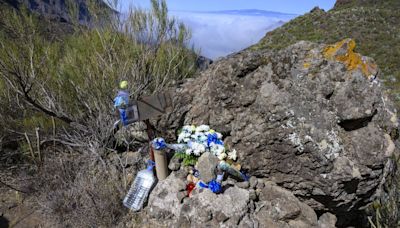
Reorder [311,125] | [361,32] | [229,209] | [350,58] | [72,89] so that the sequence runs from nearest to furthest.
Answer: [229,209]
[311,125]
[350,58]
[72,89]
[361,32]

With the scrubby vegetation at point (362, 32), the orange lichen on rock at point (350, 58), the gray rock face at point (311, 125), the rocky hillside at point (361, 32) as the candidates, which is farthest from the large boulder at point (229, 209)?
the rocky hillside at point (361, 32)

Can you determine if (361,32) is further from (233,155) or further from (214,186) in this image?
(214,186)

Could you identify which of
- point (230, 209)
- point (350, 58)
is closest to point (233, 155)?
point (230, 209)

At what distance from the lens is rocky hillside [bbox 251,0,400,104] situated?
20002 mm

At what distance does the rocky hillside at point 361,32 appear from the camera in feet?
65.6

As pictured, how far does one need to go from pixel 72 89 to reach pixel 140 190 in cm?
197

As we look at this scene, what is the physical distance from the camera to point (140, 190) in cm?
336

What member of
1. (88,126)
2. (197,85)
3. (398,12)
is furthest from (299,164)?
(398,12)

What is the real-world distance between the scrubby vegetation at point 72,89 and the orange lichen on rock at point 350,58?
2.41 meters

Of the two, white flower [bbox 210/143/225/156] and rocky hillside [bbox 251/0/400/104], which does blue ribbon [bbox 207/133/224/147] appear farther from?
rocky hillside [bbox 251/0/400/104]

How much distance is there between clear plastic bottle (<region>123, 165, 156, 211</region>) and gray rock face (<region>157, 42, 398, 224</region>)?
0.89 metres

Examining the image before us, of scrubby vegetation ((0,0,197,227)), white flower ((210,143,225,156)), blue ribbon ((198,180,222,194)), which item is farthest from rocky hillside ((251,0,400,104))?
blue ribbon ((198,180,222,194))

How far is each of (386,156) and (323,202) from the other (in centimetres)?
71

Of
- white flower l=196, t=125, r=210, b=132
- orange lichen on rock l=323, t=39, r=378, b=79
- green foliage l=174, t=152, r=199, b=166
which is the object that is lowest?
green foliage l=174, t=152, r=199, b=166
